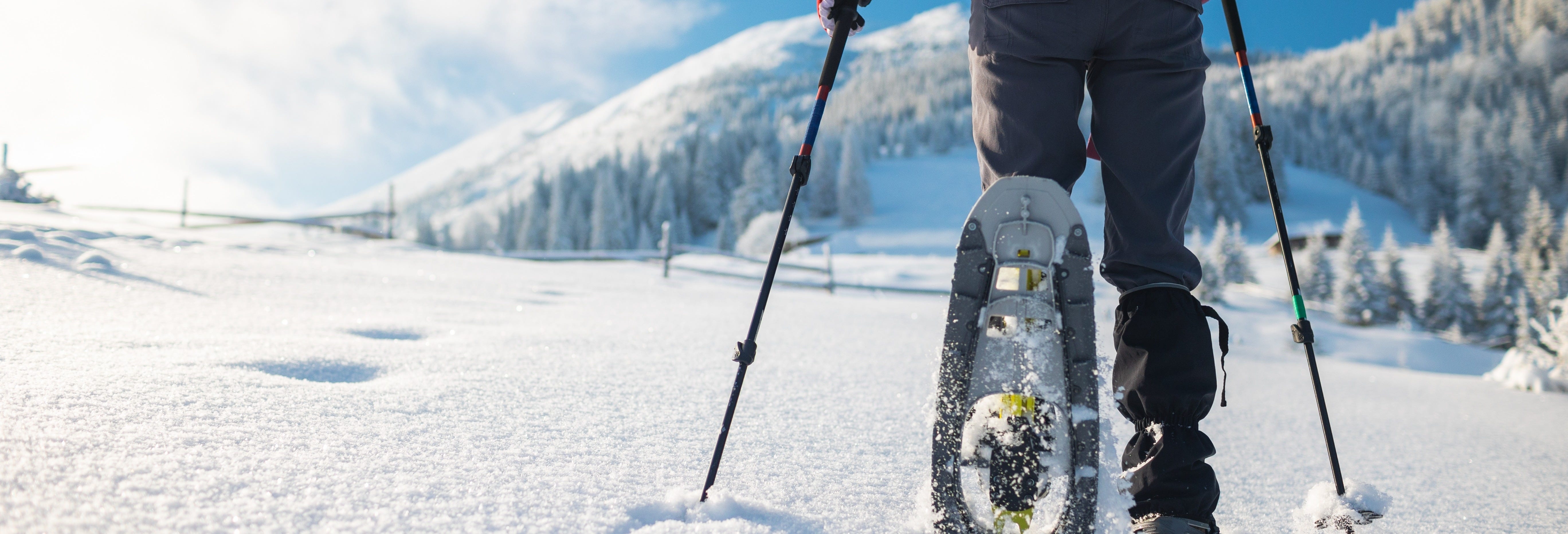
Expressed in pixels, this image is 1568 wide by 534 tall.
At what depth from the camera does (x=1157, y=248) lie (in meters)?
0.97

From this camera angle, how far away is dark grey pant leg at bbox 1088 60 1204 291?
0.98m

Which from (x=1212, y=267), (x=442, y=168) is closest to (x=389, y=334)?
(x=1212, y=267)

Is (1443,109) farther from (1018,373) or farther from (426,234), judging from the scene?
(426,234)

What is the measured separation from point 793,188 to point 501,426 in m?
0.67

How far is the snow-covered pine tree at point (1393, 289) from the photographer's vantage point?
24.0 meters

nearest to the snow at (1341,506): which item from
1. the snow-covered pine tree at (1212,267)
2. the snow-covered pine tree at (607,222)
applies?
the snow-covered pine tree at (1212,267)

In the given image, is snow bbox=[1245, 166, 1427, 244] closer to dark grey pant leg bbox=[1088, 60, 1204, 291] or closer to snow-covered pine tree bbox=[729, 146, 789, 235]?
snow-covered pine tree bbox=[729, 146, 789, 235]

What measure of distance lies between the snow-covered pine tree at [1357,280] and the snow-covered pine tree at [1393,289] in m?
0.19

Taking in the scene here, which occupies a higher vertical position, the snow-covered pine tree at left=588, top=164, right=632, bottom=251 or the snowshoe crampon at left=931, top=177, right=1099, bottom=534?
the snow-covered pine tree at left=588, top=164, right=632, bottom=251

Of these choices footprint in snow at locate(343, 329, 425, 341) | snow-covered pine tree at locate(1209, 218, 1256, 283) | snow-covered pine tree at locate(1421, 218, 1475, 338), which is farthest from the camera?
snow-covered pine tree at locate(1209, 218, 1256, 283)

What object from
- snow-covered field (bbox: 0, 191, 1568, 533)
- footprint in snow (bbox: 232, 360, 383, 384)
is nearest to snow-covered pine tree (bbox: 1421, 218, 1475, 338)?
snow-covered field (bbox: 0, 191, 1568, 533)

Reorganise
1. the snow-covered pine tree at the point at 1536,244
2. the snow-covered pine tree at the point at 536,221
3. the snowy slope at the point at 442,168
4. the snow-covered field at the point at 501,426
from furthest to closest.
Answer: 1. the snowy slope at the point at 442,168
2. the snow-covered pine tree at the point at 536,221
3. the snow-covered pine tree at the point at 1536,244
4. the snow-covered field at the point at 501,426

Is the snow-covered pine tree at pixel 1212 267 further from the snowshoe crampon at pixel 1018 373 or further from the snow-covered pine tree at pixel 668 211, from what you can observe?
the snow-covered pine tree at pixel 668 211

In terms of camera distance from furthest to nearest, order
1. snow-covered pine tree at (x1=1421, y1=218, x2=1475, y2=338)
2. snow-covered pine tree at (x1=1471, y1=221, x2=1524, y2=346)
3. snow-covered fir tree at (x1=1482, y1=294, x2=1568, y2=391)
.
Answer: snow-covered pine tree at (x1=1421, y1=218, x2=1475, y2=338)
snow-covered pine tree at (x1=1471, y1=221, x2=1524, y2=346)
snow-covered fir tree at (x1=1482, y1=294, x2=1568, y2=391)
